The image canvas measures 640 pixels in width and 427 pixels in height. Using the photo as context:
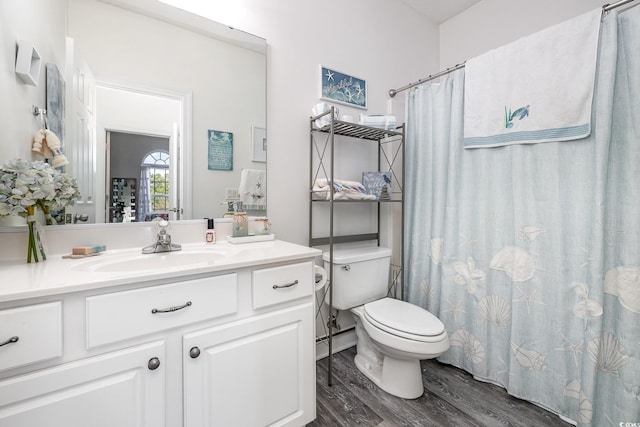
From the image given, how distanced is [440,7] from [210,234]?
8.30ft

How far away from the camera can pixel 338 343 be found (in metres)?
1.97

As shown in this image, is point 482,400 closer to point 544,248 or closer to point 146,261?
point 544,248

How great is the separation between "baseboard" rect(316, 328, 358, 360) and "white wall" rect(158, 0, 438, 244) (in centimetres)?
71

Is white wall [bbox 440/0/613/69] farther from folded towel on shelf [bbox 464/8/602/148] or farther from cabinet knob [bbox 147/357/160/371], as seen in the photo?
cabinet knob [bbox 147/357/160/371]

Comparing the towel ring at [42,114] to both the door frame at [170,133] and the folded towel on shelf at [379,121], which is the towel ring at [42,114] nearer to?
the door frame at [170,133]

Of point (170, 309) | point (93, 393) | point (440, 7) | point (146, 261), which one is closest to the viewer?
point (93, 393)

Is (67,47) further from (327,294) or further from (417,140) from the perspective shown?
(417,140)

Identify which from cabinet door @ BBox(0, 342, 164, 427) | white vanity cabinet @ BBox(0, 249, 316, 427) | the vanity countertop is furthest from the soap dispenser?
cabinet door @ BBox(0, 342, 164, 427)

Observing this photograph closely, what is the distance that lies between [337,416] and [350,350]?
623mm

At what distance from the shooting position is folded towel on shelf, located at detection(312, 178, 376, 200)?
1659 mm

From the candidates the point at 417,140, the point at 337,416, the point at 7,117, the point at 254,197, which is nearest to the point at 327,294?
the point at 337,416

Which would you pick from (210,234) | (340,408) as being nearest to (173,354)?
(210,234)

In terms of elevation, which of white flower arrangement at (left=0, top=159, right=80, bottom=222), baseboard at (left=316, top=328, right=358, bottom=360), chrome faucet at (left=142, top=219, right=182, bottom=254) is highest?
white flower arrangement at (left=0, top=159, right=80, bottom=222)

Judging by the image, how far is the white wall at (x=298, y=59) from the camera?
1.62 m
